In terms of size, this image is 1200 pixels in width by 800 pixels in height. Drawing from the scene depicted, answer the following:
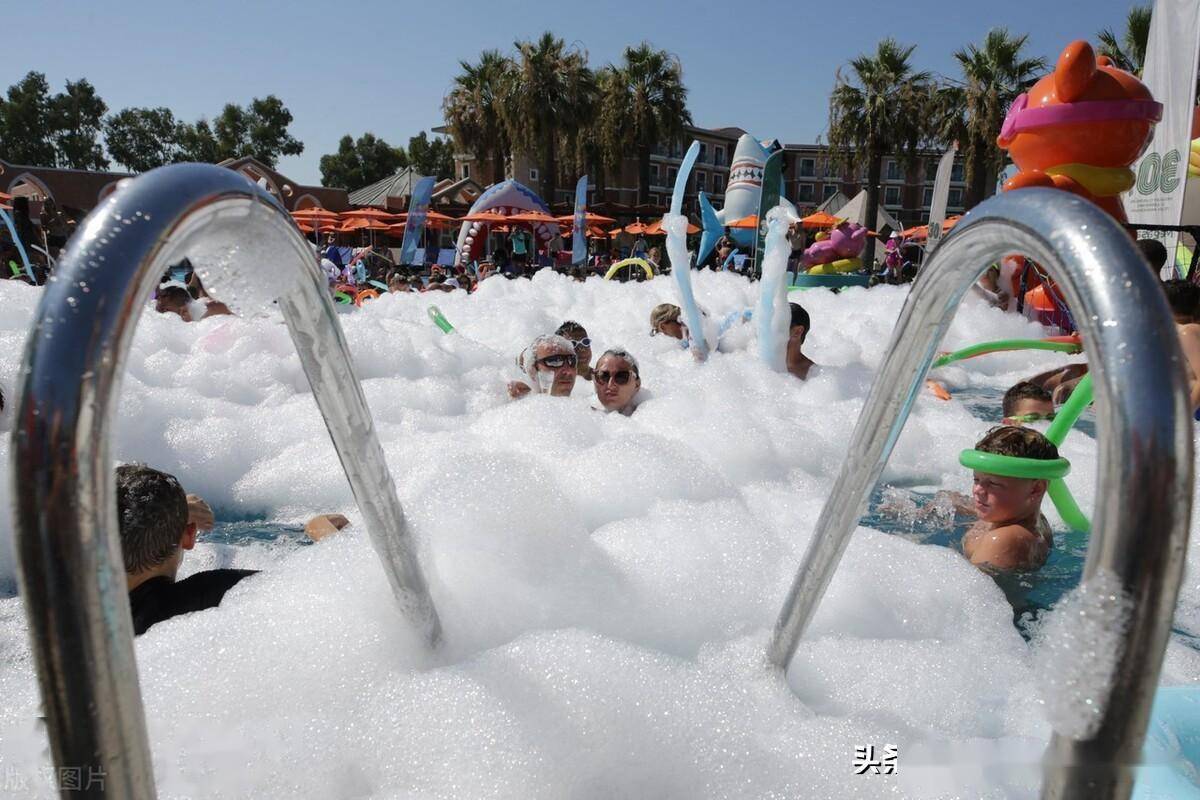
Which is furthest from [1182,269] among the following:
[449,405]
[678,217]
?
[449,405]

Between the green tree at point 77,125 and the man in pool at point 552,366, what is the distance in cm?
6512

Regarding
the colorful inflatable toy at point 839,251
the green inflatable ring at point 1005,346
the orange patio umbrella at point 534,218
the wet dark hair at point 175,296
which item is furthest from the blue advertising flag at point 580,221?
the green inflatable ring at point 1005,346

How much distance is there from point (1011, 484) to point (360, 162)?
6593cm

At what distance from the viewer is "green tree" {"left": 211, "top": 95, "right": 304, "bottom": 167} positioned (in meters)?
59.7

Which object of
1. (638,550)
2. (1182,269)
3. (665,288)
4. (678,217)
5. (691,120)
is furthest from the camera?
(691,120)

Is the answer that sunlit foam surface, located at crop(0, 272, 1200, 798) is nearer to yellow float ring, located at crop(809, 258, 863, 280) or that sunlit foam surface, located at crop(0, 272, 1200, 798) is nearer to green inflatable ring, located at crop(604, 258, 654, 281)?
green inflatable ring, located at crop(604, 258, 654, 281)

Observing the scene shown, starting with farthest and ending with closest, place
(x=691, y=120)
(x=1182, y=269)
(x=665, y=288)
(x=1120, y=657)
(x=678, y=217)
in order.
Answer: (x=691, y=120) → (x=665, y=288) → (x=1182, y=269) → (x=678, y=217) → (x=1120, y=657)

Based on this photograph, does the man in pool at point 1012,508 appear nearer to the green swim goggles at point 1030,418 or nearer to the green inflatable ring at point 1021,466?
the green inflatable ring at point 1021,466

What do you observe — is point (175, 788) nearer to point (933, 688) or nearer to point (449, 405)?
point (933, 688)

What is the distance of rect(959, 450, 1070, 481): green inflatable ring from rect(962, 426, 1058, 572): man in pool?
0.09 metres

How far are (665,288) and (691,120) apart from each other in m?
25.9

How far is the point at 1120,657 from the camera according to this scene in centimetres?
67

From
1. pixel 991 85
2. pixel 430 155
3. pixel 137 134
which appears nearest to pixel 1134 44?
pixel 991 85

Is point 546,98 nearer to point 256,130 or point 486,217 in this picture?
point 486,217
